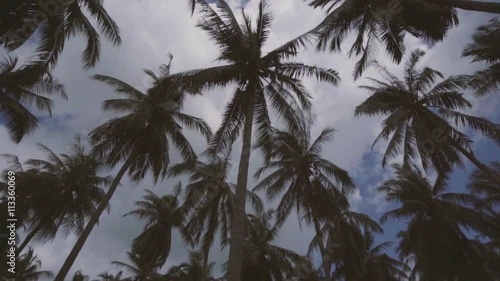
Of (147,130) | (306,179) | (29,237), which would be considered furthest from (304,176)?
(29,237)

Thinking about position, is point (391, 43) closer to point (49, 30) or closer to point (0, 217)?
point (49, 30)

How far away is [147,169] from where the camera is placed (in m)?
19.9

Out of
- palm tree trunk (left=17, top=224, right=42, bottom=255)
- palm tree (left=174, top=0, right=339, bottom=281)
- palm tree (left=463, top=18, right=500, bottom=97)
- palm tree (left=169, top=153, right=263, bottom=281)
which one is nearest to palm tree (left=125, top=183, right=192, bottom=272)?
palm tree (left=169, top=153, right=263, bottom=281)

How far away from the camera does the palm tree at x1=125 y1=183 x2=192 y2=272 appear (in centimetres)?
2597

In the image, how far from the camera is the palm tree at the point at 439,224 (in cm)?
2267

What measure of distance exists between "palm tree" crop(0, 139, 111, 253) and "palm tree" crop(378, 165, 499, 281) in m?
18.6

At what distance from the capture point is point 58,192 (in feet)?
71.5

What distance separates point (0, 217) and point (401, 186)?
2460cm

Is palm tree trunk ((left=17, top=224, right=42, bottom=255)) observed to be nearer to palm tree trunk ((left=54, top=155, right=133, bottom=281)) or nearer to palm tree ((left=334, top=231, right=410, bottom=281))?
palm tree trunk ((left=54, top=155, right=133, bottom=281))

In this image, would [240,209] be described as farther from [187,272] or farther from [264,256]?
[187,272]

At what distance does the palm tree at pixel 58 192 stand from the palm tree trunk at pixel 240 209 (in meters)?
11.6

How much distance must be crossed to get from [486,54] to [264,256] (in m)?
18.9

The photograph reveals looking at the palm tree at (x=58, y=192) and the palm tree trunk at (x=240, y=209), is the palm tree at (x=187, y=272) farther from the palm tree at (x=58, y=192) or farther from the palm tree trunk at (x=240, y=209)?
the palm tree trunk at (x=240, y=209)

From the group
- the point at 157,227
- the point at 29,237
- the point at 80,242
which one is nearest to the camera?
the point at 80,242
